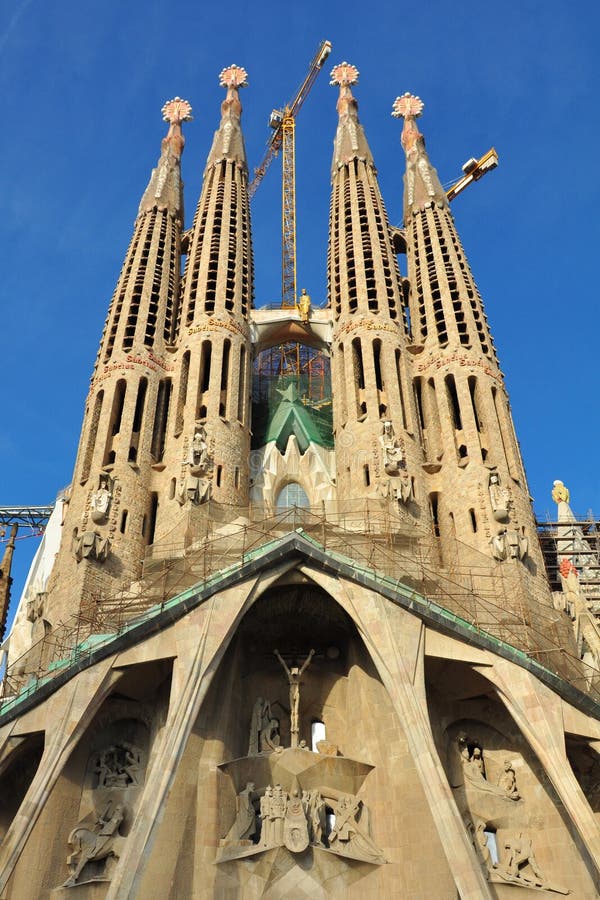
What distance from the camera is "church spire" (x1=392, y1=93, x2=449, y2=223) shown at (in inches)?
1437

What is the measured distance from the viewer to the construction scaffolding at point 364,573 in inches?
850

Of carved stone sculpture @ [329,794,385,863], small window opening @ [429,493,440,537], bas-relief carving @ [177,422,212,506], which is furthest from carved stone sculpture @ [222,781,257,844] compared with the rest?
small window opening @ [429,493,440,537]

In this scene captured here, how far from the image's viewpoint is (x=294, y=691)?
22.1m

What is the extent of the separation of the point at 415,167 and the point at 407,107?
5.62 meters

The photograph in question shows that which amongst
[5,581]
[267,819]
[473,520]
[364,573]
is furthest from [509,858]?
[5,581]

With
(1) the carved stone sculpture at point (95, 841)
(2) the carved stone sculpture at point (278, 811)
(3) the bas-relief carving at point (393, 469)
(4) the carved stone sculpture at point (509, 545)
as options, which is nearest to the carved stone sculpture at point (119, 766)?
(1) the carved stone sculpture at point (95, 841)

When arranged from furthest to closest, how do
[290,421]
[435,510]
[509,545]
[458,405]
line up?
[290,421] < [458,405] < [435,510] < [509,545]

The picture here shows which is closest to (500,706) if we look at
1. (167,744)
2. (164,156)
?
(167,744)

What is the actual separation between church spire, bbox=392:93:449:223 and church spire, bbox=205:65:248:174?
7.46 meters

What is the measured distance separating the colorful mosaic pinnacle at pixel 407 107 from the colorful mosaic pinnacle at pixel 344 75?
271cm

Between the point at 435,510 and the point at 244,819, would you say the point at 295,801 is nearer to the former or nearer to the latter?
the point at 244,819

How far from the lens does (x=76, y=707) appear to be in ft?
63.2

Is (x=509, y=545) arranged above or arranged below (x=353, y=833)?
above

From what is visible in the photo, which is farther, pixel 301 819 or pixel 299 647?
pixel 299 647
